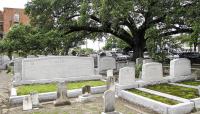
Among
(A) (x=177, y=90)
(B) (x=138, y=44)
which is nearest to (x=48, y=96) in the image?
(A) (x=177, y=90)

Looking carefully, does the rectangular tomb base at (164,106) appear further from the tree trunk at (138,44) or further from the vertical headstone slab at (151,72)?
the tree trunk at (138,44)

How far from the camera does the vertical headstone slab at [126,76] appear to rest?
457 inches

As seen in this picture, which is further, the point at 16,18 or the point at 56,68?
the point at 16,18

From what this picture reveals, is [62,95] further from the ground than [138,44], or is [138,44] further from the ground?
[138,44]

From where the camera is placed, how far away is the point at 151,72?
Answer: 41.5 ft

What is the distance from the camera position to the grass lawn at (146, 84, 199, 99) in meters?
10.2

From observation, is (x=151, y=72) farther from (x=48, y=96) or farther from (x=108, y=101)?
(x=48, y=96)

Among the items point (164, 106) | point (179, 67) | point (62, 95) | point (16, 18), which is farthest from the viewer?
point (16, 18)

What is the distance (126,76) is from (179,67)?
4.35 m

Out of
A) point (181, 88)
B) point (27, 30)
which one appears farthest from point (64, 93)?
point (27, 30)

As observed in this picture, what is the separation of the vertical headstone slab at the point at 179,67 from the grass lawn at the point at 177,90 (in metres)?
1.56

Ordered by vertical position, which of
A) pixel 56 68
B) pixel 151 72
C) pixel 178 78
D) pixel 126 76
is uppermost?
pixel 56 68

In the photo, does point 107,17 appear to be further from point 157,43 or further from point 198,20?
point 198,20

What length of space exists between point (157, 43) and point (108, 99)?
12.0m
